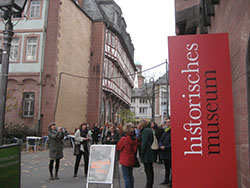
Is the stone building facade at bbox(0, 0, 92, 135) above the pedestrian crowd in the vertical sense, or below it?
above

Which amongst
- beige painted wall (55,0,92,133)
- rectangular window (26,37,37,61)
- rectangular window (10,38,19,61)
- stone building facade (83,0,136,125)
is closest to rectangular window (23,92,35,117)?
beige painted wall (55,0,92,133)

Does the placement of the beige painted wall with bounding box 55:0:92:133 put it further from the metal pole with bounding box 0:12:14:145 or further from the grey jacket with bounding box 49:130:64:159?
the metal pole with bounding box 0:12:14:145

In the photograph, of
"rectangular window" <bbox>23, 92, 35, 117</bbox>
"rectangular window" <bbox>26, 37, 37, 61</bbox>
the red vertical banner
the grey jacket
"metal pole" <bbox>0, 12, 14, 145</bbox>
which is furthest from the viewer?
"rectangular window" <bbox>26, 37, 37, 61</bbox>

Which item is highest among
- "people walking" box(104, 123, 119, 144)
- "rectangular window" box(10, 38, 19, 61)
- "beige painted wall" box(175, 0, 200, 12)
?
"rectangular window" box(10, 38, 19, 61)

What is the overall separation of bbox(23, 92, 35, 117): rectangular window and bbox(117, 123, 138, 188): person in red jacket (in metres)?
15.9

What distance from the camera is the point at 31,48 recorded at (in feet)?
69.1

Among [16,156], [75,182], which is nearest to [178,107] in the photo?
[16,156]

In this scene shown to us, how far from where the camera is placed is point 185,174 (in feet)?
12.0

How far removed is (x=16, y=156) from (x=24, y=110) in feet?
52.2

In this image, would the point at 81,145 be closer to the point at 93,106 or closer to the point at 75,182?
the point at 75,182

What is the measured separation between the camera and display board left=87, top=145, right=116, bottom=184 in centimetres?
614

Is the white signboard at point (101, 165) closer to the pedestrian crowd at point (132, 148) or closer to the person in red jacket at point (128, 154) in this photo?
the pedestrian crowd at point (132, 148)

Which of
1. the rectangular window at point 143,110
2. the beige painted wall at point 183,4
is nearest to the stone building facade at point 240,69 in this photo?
the beige painted wall at point 183,4

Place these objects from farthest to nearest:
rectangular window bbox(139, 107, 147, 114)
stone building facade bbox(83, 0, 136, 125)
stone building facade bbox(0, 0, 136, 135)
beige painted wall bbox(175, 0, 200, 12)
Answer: rectangular window bbox(139, 107, 147, 114), stone building facade bbox(83, 0, 136, 125), stone building facade bbox(0, 0, 136, 135), beige painted wall bbox(175, 0, 200, 12)
